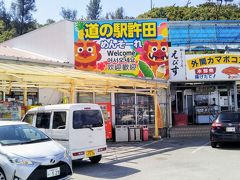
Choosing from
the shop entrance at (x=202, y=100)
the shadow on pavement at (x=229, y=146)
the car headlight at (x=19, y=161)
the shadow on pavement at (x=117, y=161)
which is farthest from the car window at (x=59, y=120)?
the shop entrance at (x=202, y=100)

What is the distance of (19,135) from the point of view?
28.1 ft

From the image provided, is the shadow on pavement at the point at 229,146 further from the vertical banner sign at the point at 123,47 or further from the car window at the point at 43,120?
the car window at the point at 43,120

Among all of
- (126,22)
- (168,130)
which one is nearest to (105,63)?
(126,22)

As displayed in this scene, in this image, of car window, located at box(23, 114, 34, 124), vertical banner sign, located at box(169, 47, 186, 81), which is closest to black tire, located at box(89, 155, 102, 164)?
car window, located at box(23, 114, 34, 124)

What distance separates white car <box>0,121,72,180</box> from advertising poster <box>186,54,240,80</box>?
1376 cm

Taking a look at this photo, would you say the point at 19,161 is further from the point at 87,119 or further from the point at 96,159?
the point at 96,159

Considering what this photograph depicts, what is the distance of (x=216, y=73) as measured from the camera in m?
20.9

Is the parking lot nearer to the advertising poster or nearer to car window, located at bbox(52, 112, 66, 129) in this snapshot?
car window, located at bbox(52, 112, 66, 129)

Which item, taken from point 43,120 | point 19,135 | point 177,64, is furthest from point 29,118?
point 177,64

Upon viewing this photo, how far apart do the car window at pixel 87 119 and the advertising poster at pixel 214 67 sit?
10837 millimetres

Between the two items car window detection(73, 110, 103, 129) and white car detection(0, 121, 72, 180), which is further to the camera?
car window detection(73, 110, 103, 129)

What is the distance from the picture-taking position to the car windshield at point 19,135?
8.12m

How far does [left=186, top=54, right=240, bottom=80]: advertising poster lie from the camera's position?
20781mm

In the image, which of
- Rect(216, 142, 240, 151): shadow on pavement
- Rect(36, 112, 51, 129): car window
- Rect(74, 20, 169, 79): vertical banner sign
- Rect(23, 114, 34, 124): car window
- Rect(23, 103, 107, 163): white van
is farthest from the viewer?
Rect(74, 20, 169, 79): vertical banner sign
